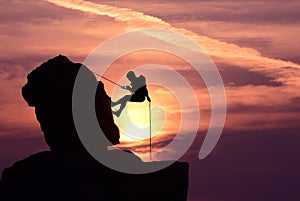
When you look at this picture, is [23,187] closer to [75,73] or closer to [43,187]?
[43,187]

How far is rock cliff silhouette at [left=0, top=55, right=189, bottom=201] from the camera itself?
8612cm

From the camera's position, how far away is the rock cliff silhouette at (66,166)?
86.1 meters

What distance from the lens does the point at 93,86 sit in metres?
88.7

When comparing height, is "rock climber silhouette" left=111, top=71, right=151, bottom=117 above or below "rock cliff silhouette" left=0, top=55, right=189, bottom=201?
above

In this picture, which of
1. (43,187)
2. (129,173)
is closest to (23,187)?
(43,187)

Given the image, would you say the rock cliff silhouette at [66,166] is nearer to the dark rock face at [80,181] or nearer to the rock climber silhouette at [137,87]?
the dark rock face at [80,181]

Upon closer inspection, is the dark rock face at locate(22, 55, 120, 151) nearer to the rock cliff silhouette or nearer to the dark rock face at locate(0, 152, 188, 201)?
the rock cliff silhouette

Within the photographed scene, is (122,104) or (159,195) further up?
(122,104)

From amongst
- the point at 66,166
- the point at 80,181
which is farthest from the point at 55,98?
the point at 80,181

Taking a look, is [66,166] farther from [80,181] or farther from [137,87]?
[137,87]

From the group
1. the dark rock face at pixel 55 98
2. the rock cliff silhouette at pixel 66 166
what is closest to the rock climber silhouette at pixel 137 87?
the rock cliff silhouette at pixel 66 166

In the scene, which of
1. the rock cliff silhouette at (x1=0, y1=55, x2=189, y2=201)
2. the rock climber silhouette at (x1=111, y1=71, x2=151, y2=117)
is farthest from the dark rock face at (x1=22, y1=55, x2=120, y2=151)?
the rock climber silhouette at (x1=111, y1=71, x2=151, y2=117)

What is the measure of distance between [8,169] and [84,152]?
206 inches

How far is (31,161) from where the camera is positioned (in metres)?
86.9
